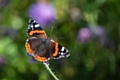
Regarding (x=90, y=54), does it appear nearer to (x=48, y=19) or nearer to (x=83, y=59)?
(x=83, y=59)

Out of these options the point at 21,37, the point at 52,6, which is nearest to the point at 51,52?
the point at 21,37

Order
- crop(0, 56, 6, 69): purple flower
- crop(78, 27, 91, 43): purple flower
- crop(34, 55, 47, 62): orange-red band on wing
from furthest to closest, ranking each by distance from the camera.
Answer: crop(78, 27, 91, 43): purple flower, crop(0, 56, 6, 69): purple flower, crop(34, 55, 47, 62): orange-red band on wing

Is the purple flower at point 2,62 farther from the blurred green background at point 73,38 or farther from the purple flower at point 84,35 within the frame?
the purple flower at point 84,35

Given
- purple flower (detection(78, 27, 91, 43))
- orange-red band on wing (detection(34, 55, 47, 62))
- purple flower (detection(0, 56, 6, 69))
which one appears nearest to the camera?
orange-red band on wing (detection(34, 55, 47, 62))

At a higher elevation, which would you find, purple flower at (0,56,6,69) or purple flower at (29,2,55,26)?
purple flower at (29,2,55,26)

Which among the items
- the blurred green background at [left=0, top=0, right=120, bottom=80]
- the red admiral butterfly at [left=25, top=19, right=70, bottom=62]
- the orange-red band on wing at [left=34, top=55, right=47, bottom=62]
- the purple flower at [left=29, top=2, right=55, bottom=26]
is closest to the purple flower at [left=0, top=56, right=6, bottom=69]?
the blurred green background at [left=0, top=0, right=120, bottom=80]

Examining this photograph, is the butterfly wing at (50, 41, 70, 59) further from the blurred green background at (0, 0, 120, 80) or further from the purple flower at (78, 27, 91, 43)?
the purple flower at (78, 27, 91, 43)

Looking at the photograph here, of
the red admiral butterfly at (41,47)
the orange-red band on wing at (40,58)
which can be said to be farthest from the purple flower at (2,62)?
the orange-red band on wing at (40,58)
